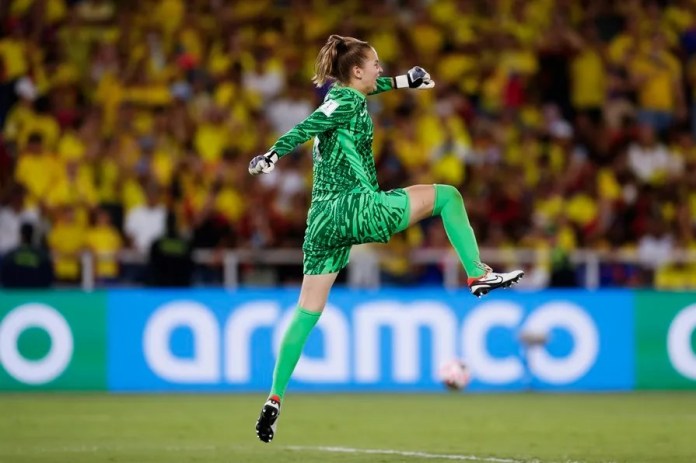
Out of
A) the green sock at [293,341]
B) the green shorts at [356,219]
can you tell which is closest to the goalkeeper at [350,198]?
the green shorts at [356,219]

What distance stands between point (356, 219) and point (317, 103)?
1102 centimetres

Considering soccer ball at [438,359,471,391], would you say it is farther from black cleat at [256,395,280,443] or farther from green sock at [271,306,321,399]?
black cleat at [256,395,280,443]

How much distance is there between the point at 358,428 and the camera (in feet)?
40.7

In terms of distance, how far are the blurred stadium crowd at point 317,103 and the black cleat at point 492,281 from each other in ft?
27.9

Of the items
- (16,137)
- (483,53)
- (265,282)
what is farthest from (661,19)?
(16,137)

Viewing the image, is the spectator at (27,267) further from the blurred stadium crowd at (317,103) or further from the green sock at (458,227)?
the green sock at (458,227)

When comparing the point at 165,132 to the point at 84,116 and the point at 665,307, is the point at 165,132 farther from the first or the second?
the point at 665,307

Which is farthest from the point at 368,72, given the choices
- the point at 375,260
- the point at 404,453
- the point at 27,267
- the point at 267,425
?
the point at 27,267

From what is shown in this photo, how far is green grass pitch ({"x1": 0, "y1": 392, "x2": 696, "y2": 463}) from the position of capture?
10.3 metres

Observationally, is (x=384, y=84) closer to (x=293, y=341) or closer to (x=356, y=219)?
(x=356, y=219)

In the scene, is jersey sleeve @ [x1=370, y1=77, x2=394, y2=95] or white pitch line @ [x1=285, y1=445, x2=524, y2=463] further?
white pitch line @ [x1=285, y1=445, x2=524, y2=463]

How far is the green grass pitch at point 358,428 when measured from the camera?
10.3 m

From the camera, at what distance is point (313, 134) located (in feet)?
29.9

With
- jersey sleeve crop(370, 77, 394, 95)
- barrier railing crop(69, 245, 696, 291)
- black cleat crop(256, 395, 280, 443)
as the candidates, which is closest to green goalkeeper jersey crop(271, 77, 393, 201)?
jersey sleeve crop(370, 77, 394, 95)
